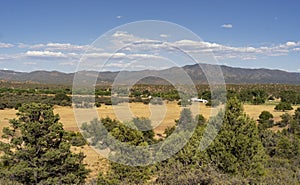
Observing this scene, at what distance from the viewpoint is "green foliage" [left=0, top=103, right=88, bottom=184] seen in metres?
13.5

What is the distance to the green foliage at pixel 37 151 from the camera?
533 inches

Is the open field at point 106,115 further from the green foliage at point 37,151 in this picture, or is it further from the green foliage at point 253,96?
the green foliage at point 253,96

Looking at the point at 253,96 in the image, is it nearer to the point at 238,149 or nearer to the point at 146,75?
the point at 238,149

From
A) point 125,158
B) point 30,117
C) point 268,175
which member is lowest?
point 268,175

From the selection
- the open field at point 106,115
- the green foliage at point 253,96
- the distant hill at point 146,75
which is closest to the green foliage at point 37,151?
the distant hill at point 146,75

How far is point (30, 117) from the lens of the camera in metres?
14.2

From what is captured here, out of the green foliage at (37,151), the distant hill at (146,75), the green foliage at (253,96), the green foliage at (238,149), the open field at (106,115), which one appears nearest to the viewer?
→ the distant hill at (146,75)

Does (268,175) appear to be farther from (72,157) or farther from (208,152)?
(72,157)

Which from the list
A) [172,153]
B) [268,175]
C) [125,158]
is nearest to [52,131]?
[125,158]

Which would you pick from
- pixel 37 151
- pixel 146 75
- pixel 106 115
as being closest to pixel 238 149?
pixel 146 75

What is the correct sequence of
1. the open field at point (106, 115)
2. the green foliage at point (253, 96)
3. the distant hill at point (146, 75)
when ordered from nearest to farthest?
the distant hill at point (146, 75) < the open field at point (106, 115) < the green foliage at point (253, 96)

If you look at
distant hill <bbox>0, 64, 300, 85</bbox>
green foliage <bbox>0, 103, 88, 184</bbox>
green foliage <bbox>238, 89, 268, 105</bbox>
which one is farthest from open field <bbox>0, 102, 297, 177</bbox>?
green foliage <bbox>238, 89, 268, 105</bbox>

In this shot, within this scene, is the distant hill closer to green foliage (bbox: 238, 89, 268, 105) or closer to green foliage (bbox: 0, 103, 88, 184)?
green foliage (bbox: 0, 103, 88, 184)

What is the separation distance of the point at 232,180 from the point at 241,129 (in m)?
3.79
